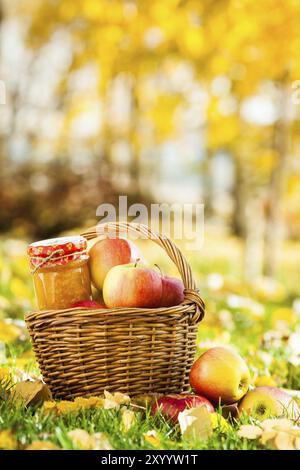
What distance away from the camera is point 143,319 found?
2125mm

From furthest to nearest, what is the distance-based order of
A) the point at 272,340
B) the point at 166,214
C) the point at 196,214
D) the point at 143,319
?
the point at 196,214 → the point at 166,214 → the point at 272,340 → the point at 143,319

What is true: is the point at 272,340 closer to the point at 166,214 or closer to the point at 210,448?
the point at 210,448

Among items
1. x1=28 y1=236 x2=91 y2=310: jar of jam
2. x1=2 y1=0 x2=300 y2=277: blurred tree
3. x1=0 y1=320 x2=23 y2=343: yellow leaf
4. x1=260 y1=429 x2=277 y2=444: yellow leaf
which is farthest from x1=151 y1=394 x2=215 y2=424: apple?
x1=2 y1=0 x2=300 y2=277: blurred tree

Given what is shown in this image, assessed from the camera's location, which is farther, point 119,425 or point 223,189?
point 223,189

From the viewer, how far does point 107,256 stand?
2.34 metres

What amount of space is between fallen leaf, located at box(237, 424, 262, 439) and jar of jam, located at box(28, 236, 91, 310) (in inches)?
28.2

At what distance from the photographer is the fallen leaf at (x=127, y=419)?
1.91 m

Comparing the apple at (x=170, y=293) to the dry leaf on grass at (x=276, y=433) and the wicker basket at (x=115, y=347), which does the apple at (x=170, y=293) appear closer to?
the wicker basket at (x=115, y=347)

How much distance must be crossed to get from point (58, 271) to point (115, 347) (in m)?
0.33

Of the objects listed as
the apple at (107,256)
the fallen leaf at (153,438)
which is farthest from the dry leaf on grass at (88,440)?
the apple at (107,256)

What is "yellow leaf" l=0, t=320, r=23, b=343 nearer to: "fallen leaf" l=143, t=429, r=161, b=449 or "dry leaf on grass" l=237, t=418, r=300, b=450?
"fallen leaf" l=143, t=429, r=161, b=449

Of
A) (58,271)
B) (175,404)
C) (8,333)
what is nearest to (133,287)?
(58,271)
